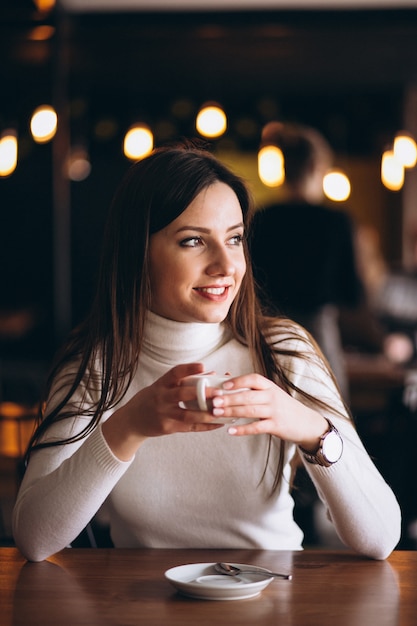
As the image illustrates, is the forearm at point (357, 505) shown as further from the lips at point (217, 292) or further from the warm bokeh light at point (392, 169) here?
the warm bokeh light at point (392, 169)

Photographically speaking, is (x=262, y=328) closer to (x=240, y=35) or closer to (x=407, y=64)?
(x=240, y=35)

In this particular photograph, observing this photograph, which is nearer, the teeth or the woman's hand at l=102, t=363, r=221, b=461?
the woman's hand at l=102, t=363, r=221, b=461

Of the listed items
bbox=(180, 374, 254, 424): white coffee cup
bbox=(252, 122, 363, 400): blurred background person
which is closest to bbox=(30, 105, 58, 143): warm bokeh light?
bbox=(252, 122, 363, 400): blurred background person

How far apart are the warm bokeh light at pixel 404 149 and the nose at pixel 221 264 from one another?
14.1ft

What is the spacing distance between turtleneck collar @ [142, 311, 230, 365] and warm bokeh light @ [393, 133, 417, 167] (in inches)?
166

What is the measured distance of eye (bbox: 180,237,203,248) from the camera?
1.65m

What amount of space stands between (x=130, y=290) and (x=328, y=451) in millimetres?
Answer: 500

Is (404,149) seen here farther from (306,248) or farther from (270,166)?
(306,248)

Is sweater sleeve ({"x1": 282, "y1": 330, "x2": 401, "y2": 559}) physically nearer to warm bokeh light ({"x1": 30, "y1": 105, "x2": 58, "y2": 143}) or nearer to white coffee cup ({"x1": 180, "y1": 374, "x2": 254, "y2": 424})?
white coffee cup ({"x1": 180, "y1": 374, "x2": 254, "y2": 424})

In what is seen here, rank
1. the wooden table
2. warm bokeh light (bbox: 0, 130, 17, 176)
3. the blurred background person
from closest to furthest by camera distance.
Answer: the wooden table < the blurred background person < warm bokeh light (bbox: 0, 130, 17, 176)

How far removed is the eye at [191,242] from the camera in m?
1.65

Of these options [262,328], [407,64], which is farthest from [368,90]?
[262,328]

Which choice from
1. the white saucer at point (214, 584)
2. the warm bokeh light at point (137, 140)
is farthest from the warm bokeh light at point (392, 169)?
the white saucer at point (214, 584)

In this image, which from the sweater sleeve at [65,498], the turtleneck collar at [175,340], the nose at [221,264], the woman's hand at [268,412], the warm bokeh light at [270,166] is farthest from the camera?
the warm bokeh light at [270,166]
